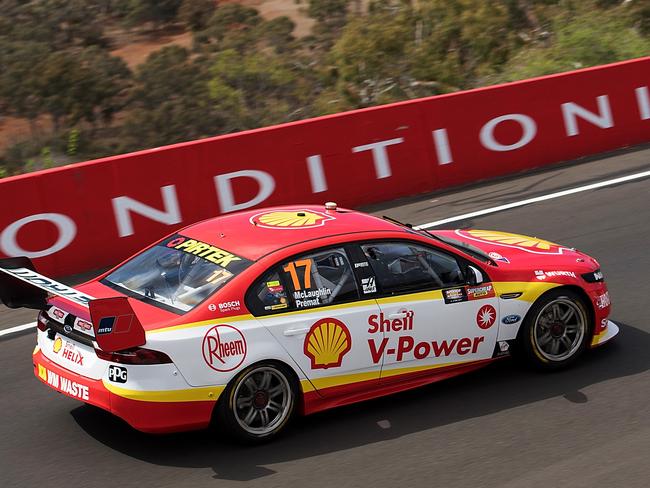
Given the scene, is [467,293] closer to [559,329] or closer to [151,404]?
[559,329]

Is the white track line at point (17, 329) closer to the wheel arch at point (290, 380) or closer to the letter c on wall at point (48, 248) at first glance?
the letter c on wall at point (48, 248)

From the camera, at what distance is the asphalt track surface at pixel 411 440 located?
6414 millimetres

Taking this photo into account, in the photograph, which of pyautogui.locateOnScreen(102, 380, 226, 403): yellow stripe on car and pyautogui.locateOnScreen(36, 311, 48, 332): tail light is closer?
pyautogui.locateOnScreen(102, 380, 226, 403): yellow stripe on car

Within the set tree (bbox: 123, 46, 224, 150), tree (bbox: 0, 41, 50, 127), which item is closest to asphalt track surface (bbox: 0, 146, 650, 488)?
tree (bbox: 123, 46, 224, 150)

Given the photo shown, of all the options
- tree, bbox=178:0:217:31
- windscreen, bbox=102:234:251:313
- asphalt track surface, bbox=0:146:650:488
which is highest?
tree, bbox=178:0:217:31

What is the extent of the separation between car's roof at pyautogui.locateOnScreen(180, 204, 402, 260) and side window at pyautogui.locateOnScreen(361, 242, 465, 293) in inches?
7.4

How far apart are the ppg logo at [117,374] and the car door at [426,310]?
1.75 metres

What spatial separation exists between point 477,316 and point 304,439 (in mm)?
1593

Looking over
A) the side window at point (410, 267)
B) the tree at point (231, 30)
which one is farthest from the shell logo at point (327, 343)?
the tree at point (231, 30)

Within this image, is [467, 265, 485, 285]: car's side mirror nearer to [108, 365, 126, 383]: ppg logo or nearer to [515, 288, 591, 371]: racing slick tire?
[515, 288, 591, 371]: racing slick tire

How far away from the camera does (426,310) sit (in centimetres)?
732

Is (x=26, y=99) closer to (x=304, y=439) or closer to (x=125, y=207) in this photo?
(x=125, y=207)

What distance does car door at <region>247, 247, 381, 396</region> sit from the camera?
22.3ft

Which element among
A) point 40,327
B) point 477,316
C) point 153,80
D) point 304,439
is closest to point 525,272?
point 477,316
